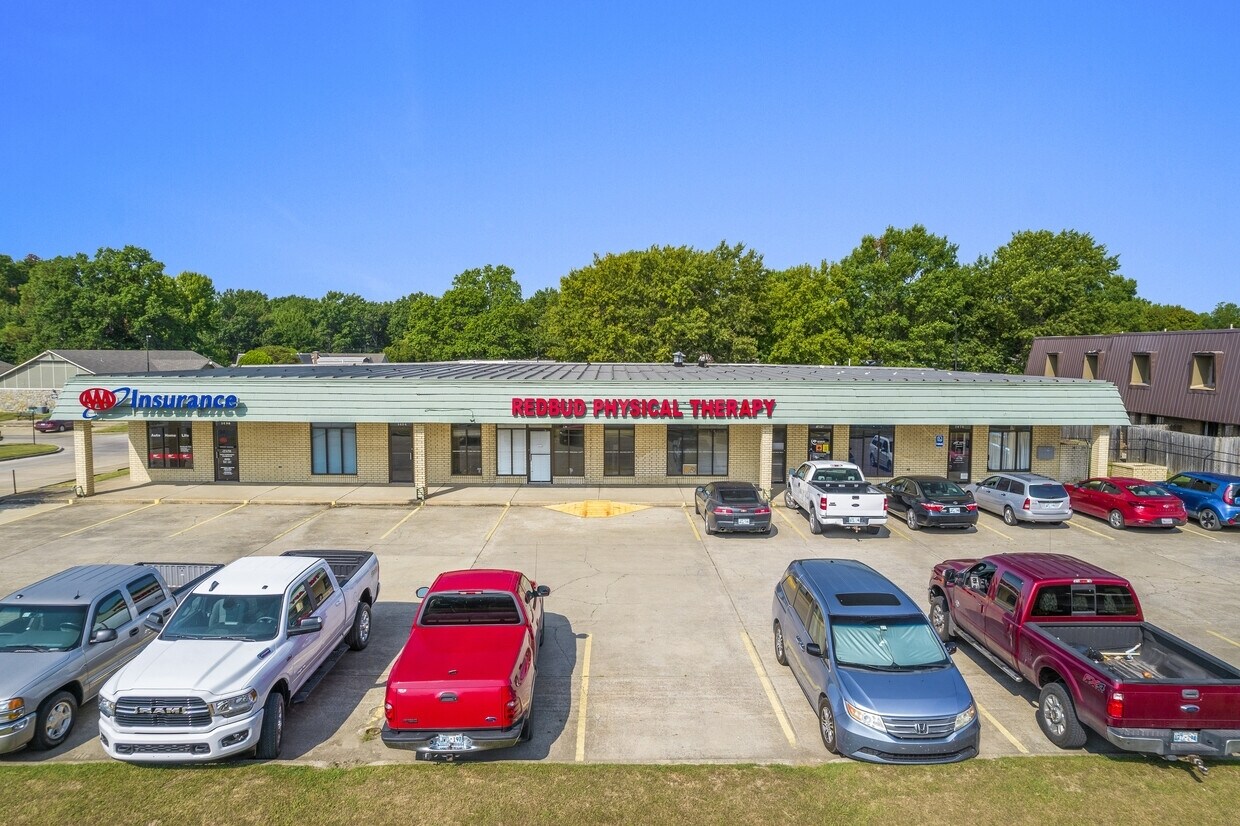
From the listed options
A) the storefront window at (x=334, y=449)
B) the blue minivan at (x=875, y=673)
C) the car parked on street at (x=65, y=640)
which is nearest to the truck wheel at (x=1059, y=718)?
the blue minivan at (x=875, y=673)

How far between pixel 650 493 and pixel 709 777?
60.9 ft

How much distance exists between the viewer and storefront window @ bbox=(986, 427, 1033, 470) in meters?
29.7

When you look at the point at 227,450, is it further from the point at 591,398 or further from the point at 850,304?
the point at 850,304

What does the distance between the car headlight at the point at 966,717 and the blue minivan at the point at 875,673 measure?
12 millimetres

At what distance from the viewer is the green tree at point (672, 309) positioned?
54.8m

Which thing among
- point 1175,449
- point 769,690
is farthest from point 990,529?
point 1175,449

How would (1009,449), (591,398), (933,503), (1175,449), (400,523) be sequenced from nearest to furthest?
(933,503) → (400,523) → (591,398) → (1009,449) → (1175,449)

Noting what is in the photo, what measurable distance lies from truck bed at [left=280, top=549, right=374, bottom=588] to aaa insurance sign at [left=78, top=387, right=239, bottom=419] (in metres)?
14.8

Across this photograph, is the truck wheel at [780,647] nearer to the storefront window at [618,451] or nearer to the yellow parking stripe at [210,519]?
the storefront window at [618,451]

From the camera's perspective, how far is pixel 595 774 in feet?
28.9

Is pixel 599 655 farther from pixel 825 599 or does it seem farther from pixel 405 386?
pixel 405 386

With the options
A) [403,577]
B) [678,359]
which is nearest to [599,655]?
[403,577]

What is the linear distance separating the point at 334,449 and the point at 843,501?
62.3 ft

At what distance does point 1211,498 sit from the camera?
22.2 m
